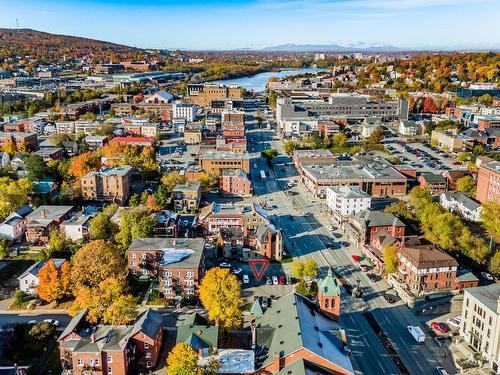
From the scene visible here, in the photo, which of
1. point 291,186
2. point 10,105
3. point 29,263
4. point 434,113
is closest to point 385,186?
point 291,186

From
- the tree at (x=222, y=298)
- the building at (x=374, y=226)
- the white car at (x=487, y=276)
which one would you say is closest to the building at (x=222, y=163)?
the building at (x=374, y=226)

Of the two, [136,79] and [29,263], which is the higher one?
[136,79]

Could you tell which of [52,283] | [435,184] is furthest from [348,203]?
[52,283]

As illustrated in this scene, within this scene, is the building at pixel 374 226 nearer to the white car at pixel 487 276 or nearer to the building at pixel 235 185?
the white car at pixel 487 276

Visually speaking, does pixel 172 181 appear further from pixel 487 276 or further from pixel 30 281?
pixel 487 276

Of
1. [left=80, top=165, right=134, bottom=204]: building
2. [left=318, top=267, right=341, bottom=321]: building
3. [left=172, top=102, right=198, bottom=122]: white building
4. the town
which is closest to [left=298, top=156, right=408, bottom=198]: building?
the town

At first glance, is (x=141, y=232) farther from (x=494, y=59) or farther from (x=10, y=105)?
(x=494, y=59)
